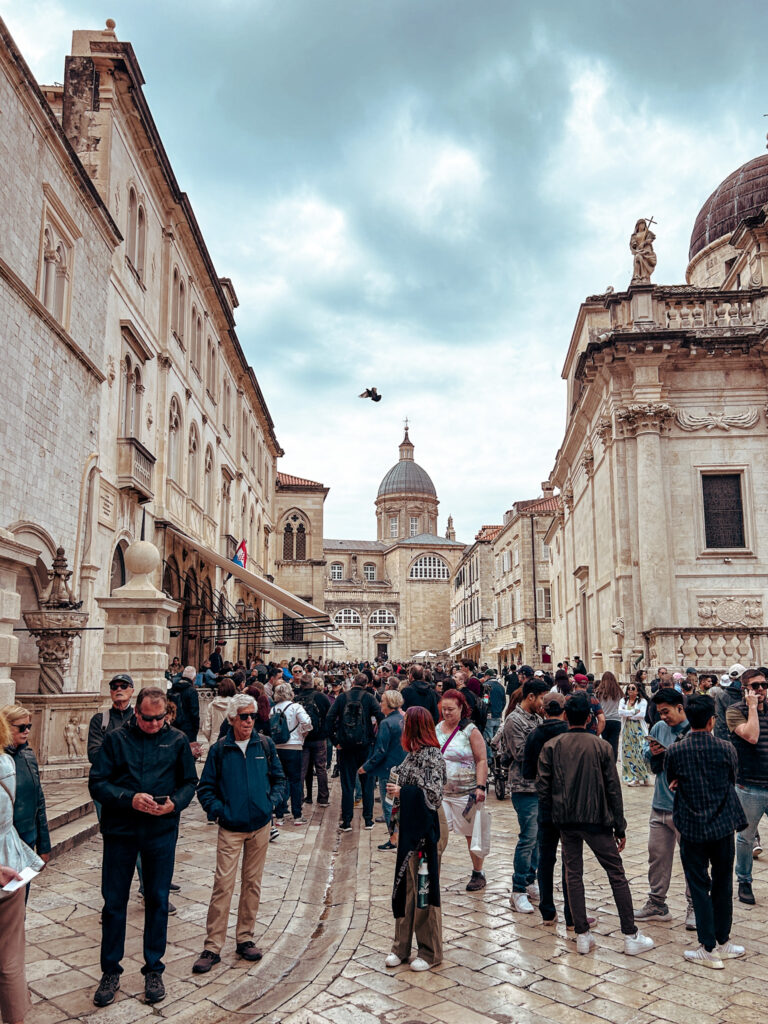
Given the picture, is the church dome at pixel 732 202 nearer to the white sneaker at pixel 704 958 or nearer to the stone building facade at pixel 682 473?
the stone building facade at pixel 682 473

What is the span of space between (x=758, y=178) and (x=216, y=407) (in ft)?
72.1

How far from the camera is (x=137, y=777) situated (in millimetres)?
5137

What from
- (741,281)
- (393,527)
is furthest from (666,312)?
(393,527)

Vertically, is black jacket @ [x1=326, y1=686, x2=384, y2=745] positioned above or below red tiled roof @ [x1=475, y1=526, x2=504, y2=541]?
below

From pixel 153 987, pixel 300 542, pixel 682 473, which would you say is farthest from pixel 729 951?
pixel 300 542

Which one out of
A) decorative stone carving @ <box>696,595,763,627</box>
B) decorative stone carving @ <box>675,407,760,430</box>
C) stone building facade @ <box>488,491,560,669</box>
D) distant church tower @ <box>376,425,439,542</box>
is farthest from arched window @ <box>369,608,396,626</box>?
decorative stone carving @ <box>696,595,763,627</box>

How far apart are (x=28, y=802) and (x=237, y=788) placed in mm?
1462

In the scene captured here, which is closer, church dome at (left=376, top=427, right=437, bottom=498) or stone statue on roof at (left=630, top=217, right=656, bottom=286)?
stone statue on roof at (left=630, top=217, right=656, bottom=286)

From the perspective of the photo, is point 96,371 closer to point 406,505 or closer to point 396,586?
point 396,586

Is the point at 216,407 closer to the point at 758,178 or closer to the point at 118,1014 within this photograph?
the point at 758,178

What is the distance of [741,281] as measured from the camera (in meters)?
A: 27.3

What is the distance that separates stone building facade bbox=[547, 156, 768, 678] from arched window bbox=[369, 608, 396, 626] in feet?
182

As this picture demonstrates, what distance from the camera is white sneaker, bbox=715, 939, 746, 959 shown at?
18.0 ft

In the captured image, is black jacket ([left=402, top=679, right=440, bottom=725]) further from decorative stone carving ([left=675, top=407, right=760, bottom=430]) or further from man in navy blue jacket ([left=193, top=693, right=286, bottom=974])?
decorative stone carving ([left=675, top=407, right=760, bottom=430])
